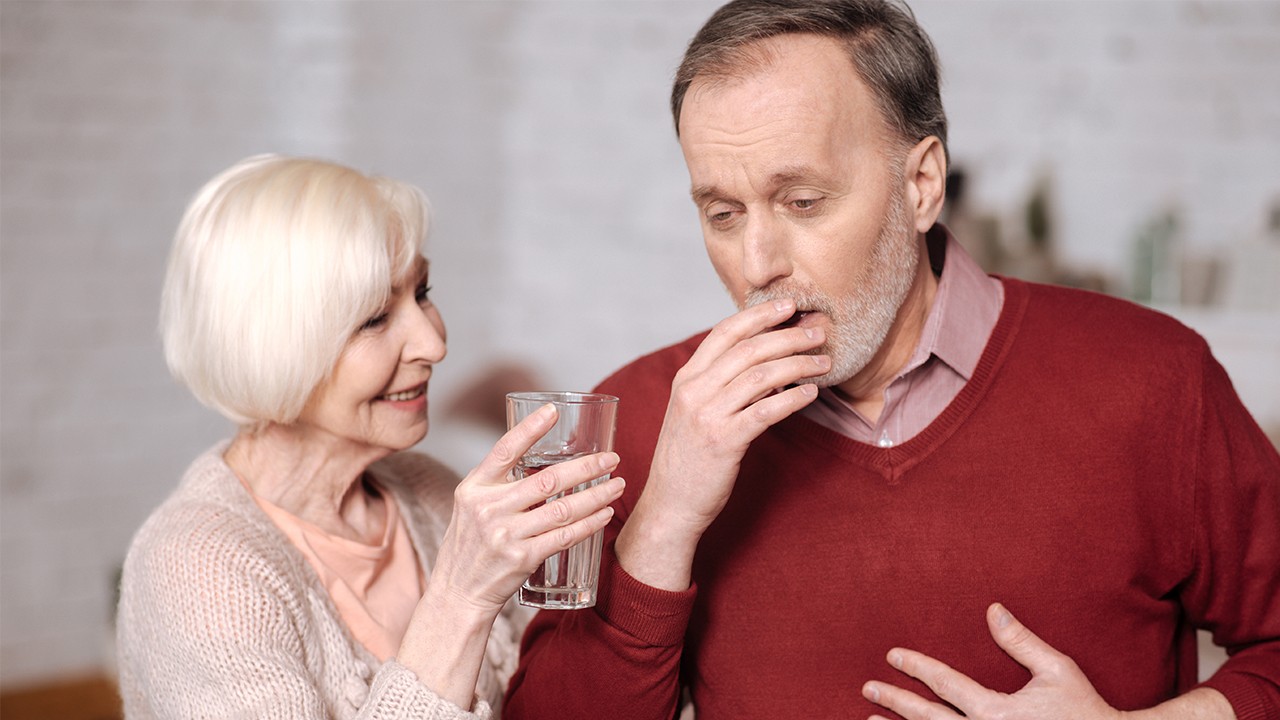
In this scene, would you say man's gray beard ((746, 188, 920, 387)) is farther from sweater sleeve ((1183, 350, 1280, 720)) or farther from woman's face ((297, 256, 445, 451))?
woman's face ((297, 256, 445, 451))

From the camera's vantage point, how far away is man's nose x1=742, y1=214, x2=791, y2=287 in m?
1.39

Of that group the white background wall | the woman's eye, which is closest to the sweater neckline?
the woman's eye

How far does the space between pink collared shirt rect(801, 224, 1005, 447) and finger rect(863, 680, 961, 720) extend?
0.30 metres

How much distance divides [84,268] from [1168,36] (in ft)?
10.4

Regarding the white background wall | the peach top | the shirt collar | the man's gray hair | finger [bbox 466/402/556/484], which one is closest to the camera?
finger [bbox 466/402/556/484]

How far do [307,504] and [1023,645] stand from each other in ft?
3.36

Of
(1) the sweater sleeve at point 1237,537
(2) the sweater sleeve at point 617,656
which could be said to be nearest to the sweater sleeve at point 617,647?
(2) the sweater sleeve at point 617,656

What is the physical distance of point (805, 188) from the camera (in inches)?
55.2

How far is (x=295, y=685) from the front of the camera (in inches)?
55.6

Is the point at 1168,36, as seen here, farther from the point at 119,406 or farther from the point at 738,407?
the point at 119,406

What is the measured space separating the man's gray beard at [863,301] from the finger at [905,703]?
369 millimetres

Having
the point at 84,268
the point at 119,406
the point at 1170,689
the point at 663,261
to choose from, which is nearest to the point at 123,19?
the point at 84,268

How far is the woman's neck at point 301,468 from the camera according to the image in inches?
68.6

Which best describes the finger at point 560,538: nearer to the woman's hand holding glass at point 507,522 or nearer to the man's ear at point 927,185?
the woman's hand holding glass at point 507,522
